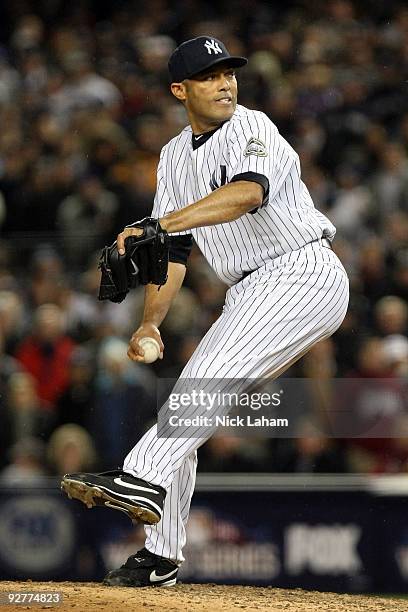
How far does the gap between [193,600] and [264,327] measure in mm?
880

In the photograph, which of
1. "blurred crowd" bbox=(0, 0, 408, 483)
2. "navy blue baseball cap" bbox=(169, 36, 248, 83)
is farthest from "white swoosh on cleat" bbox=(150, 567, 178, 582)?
"navy blue baseball cap" bbox=(169, 36, 248, 83)

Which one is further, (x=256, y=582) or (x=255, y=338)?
(x=256, y=582)

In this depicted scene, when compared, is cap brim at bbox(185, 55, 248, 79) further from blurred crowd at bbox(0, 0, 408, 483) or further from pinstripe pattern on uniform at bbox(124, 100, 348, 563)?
blurred crowd at bbox(0, 0, 408, 483)

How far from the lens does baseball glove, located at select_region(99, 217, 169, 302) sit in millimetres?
3039

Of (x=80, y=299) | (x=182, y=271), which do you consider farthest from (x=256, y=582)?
(x=182, y=271)

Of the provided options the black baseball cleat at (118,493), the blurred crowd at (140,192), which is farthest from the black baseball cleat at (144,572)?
the blurred crowd at (140,192)

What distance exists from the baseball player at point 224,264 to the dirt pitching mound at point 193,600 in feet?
0.52

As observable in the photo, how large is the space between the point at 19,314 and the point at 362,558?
1924 millimetres

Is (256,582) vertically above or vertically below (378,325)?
below

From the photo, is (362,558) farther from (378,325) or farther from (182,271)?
(182,271)

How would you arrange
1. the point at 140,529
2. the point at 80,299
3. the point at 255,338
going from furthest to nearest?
the point at 80,299 → the point at 140,529 → the point at 255,338

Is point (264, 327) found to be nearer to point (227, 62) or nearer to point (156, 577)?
point (227, 62)

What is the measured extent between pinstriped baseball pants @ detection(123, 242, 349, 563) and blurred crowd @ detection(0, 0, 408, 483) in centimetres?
159

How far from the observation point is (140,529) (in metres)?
4.91
